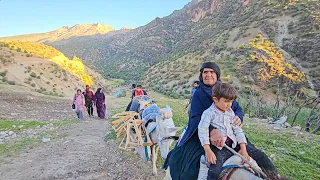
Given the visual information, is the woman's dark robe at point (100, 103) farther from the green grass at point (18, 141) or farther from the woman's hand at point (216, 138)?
the woman's hand at point (216, 138)

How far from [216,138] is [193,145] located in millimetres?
469

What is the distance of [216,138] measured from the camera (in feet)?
8.82

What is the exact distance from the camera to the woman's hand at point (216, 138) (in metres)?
2.67

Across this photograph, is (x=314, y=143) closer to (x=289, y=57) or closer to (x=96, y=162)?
(x=96, y=162)

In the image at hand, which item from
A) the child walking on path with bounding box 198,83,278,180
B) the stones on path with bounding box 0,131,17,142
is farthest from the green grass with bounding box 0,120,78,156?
the child walking on path with bounding box 198,83,278,180

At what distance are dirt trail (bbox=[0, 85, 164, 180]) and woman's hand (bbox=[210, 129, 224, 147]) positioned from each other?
9.99 feet

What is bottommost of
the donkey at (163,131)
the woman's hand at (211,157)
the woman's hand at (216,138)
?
the donkey at (163,131)

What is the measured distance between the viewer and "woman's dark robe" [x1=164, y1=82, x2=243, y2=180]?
2898 mm

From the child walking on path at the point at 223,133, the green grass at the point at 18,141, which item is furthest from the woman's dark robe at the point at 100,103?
the child walking on path at the point at 223,133

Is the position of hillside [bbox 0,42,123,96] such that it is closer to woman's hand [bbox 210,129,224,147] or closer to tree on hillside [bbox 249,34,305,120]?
tree on hillside [bbox 249,34,305,120]

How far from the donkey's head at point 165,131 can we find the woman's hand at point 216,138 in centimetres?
163

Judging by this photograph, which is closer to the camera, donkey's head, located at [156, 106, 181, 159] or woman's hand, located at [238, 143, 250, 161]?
woman's hand, located at [238, 143, 250, 161]

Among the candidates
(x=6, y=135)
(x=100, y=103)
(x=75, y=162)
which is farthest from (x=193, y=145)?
(x=100, y=103)

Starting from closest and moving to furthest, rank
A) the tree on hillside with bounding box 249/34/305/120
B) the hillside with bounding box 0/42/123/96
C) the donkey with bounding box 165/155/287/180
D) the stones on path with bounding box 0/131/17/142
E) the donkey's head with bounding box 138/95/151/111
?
the donkey with bounding box 165/155/287/180 → the donkey's head with bounding box 138/95/151/111 → the stones on path with bounding box 0/131/17/142 → the hillside with bounding box 0/42/123/96 → the tree on hillside with bounding box 249/34/305/120
